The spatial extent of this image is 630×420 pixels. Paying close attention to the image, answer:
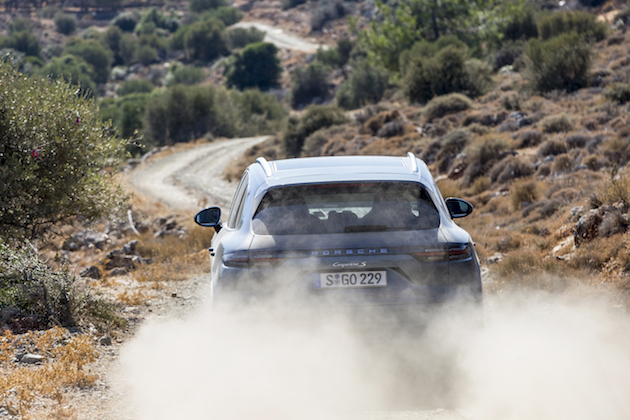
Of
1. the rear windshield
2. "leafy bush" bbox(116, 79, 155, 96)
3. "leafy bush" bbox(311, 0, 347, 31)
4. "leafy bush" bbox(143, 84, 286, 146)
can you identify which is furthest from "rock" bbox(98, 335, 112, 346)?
"leafy bush" bbox(311, 0, 347, 31)

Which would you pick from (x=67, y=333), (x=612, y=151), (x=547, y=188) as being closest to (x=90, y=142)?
(x=67, y=333)

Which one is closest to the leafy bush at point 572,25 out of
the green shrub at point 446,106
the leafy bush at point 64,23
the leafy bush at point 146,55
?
the green shrub at point 446,106

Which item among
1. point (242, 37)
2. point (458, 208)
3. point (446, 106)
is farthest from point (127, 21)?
point (458, 208)

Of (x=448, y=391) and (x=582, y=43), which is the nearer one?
(x=448, y=391)

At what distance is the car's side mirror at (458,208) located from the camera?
230 inches

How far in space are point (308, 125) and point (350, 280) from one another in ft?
109

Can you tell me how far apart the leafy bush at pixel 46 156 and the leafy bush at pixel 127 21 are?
5862 inches

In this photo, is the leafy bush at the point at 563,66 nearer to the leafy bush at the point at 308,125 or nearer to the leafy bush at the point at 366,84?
the leafy bush at the point at 308,125

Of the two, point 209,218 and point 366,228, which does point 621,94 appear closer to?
point 209,218

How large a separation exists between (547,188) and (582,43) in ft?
A: 51.8

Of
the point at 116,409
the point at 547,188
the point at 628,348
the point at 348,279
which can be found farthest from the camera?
the point at 547,188

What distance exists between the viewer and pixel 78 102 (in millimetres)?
9648

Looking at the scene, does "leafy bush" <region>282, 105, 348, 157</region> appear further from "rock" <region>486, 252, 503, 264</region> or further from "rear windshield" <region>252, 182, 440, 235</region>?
"rear windshield" <region>252, 182, 440, 235</region>

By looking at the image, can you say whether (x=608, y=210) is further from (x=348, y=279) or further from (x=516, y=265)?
(x=348, y=279)
